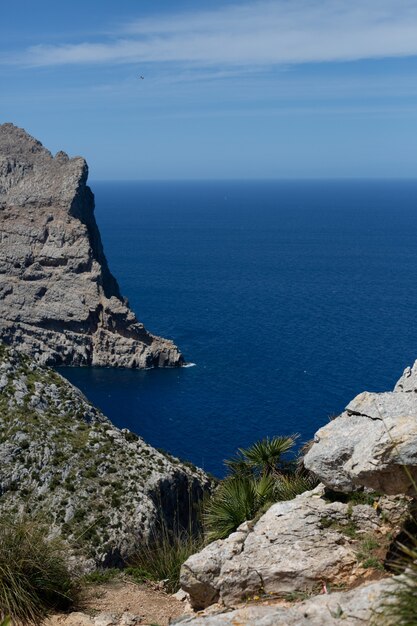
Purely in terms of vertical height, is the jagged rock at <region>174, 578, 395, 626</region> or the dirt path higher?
the jagged rock at <region>174, 578, 395, 626</region>

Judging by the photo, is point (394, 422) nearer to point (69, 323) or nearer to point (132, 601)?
point (132, 601)

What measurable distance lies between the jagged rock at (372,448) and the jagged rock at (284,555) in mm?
627

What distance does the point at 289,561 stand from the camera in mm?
12422

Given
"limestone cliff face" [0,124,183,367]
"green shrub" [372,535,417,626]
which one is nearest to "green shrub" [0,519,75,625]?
"green shrub" [372,535,417,626]

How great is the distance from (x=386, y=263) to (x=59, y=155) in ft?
284

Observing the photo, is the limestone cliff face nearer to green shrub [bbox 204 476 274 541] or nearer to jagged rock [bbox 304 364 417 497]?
green shrub [bbox 204 476 274 541]

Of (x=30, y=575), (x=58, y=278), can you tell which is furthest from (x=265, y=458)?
(x=58, y=278)

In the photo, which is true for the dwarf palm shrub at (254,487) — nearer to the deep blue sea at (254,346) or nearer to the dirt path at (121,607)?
the dirt path at (121,607)

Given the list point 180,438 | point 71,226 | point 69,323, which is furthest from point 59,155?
point 180,438

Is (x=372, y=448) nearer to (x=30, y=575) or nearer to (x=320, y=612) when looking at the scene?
(x=320, y=612)

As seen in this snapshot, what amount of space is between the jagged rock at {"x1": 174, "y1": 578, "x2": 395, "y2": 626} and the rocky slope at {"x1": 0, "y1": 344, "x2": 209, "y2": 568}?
49.7 feet

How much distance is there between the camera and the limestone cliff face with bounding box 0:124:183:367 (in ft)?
336

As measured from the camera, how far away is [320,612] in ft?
33.8

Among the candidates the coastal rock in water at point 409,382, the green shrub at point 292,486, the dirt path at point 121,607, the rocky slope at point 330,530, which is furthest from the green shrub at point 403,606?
the coastal rock in water at point 409,382
